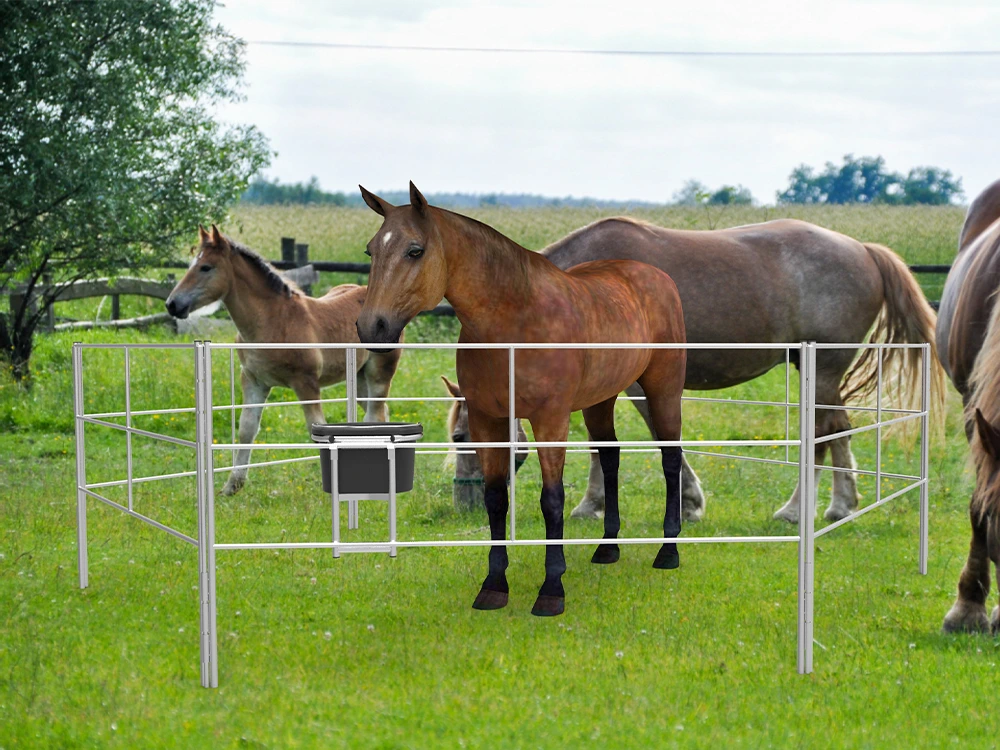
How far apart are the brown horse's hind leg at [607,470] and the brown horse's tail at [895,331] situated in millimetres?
2704

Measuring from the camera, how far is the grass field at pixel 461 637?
3.96m

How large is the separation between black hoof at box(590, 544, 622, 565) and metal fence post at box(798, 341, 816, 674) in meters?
2.21

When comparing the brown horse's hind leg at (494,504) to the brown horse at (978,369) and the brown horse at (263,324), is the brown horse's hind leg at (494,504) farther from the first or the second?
the brown horse at (263,324)

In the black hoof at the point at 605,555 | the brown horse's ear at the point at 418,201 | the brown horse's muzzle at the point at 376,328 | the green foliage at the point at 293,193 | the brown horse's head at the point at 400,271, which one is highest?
the green foliage at the point at 293,193

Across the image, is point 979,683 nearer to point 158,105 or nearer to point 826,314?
point 826,314

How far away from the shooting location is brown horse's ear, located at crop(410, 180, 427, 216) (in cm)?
488

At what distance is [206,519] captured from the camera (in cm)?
438

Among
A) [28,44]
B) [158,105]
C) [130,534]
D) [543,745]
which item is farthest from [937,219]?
[543,745]

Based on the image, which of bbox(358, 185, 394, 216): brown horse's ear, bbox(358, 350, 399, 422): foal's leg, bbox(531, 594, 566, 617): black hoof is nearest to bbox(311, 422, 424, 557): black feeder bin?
bbox(531, 594, 566, 617): black hoof

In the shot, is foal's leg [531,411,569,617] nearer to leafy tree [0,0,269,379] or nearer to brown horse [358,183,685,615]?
brown horse [358,183,685,615]

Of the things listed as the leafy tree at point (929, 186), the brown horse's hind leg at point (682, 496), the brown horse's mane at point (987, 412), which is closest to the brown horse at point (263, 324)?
the brown horse's hind leg at point (682, 496)

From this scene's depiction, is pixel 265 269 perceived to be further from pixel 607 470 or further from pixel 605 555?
pixel 605 555

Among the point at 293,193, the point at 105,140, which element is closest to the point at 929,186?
the point at 293,193

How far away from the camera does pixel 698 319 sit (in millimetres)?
8320
